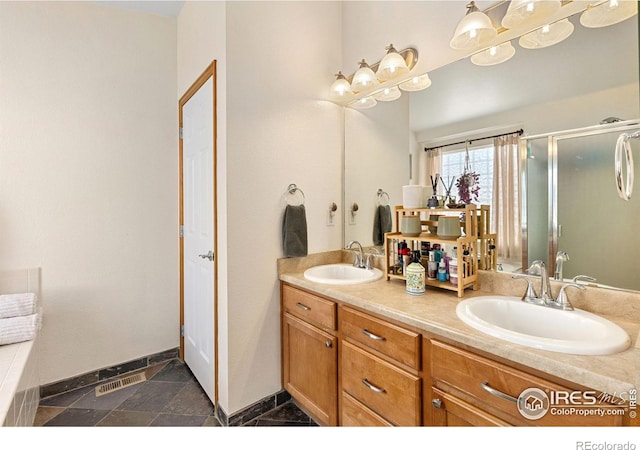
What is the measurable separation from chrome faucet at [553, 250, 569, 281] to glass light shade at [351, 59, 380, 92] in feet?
4.22

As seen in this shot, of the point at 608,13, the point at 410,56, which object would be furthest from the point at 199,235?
the point at 608,13

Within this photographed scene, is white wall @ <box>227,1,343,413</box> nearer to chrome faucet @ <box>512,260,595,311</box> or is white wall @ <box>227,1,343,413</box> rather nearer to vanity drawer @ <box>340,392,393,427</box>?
vanity drawer @ <box>340,392,393,427</box>

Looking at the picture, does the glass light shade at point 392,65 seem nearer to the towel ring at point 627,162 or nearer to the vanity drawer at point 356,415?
the towel ring at point 627,162

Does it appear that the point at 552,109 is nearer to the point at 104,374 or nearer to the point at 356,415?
the point at 356,415

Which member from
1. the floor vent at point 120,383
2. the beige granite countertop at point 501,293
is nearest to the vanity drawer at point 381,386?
the beige granite countertop at point 501,293

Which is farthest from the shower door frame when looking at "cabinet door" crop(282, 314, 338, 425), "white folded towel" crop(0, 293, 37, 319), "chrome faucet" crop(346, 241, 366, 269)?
"white folded towel" crop(0, 293, 37, 319)

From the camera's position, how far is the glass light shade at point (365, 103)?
6.54ft

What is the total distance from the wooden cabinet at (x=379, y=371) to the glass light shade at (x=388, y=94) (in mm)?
1306

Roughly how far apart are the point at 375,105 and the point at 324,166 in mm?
520

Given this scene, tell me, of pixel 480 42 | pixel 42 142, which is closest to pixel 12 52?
pixel 42 142

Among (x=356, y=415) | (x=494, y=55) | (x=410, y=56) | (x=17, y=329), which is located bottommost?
(x=356, y=415)

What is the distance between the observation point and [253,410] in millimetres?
1725

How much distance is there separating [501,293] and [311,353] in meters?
0.97

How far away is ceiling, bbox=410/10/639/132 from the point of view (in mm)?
1129
